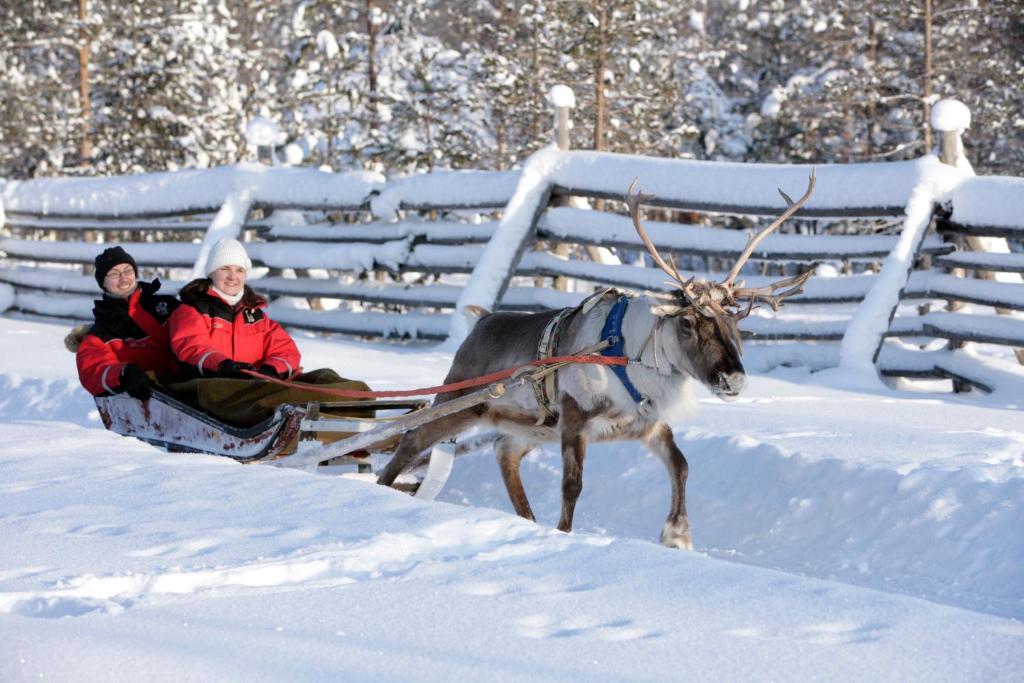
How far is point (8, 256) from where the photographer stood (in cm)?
1736

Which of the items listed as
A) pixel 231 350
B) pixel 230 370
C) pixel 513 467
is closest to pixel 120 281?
pixel 231 350

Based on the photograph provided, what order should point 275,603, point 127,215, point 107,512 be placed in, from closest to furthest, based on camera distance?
point 275,603, point 107,512, point 127,215

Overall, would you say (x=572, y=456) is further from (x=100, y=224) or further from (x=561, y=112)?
(x=100, y=224)

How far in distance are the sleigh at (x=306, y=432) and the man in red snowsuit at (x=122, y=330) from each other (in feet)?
0.57

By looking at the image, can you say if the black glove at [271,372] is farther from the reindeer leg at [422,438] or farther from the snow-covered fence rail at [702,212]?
the snow-covered fence rail at [702,212]

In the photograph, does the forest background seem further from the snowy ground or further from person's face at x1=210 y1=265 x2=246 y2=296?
the snowy ground

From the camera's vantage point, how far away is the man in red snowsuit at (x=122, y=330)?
6832 millimetres

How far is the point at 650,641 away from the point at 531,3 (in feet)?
74.1

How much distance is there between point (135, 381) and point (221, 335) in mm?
528

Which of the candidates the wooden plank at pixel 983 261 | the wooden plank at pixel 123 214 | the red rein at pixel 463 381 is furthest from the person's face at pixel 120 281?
the wooden plank at pixel 123 214

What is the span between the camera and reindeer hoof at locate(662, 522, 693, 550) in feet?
17.9

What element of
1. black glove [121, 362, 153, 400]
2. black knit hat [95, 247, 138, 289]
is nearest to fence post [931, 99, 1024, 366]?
black knit hat [95, 247, 138, 289]

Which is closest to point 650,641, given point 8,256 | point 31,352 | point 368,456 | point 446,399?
point 446,399

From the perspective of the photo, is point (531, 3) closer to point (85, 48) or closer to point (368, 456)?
point (85, 48)
